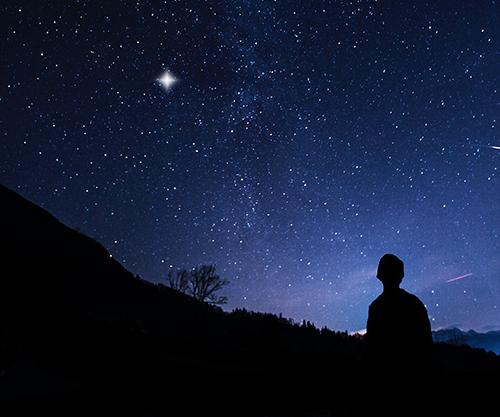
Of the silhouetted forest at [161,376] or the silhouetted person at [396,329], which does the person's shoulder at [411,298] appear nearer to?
the silhouetted person at [396,329]

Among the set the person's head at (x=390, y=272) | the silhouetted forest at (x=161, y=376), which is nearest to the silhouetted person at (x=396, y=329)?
the person's head at (x=390, y=272)

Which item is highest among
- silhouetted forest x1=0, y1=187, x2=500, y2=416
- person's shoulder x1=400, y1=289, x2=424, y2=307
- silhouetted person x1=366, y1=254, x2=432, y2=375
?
person's shoulder x1=400, y1=289, x2=424, y2=307

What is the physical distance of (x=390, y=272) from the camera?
3846mm

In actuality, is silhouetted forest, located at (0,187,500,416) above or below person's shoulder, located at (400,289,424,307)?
below

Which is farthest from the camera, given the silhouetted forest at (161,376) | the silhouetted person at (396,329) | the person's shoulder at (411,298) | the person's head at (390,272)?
the person's head at (390,272)

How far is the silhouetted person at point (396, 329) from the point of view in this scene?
139 inches

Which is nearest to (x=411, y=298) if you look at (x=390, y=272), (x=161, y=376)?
(x=390, y=272)

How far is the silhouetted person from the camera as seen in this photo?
11.6 ft

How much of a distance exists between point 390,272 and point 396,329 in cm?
62

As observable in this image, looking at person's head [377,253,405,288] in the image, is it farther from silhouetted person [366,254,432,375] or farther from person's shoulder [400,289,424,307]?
person's shoulder [400,289,424,307]

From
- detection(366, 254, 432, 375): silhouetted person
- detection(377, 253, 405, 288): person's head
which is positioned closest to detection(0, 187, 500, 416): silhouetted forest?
detection(366, 254, 432, 375): silhouetted person

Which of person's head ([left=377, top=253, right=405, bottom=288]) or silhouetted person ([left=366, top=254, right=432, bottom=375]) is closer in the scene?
silhouetted person ([left=366, top=254, right=432, bottom=375])

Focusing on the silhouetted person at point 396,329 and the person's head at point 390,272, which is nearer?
the silhouetted person at point 396,329

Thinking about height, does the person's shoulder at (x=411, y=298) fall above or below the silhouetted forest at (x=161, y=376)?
above
